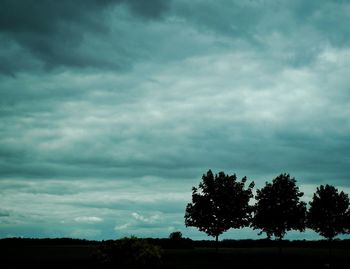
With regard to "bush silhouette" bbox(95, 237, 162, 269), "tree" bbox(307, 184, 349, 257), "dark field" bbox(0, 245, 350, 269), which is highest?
"tree" bbox(307, 184, 349, 257)

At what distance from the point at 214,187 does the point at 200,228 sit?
7.35 metres

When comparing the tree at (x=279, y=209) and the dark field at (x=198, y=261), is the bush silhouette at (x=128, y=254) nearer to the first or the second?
the dark field at (x=198, y=261)

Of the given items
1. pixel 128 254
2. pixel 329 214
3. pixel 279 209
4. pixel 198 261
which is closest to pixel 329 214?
pixel 329 214

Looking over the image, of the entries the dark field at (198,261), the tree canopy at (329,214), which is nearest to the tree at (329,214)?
the tree canopy at (329,214)

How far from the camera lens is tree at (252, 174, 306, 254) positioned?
247ft

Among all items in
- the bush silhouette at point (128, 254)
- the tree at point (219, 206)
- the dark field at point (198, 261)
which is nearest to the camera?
the bush silhouette at point (128, 254)

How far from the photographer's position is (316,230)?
7969 cm

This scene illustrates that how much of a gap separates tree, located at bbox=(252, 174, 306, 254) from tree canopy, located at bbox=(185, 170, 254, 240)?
2.28 m

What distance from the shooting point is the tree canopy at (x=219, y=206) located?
75125 mm

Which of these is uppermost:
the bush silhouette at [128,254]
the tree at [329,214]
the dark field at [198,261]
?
the tree at [329,214]

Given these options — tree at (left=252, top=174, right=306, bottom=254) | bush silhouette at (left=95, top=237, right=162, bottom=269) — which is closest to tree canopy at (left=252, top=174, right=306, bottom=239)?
tree at (left=252, top=174, right=306, bottom=254)

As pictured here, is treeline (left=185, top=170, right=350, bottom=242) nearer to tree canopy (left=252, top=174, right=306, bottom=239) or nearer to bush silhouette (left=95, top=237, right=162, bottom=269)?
tree canopy (left=252, top=174, right=306, bottom=239)

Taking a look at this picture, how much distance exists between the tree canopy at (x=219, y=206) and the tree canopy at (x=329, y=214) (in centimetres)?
1175

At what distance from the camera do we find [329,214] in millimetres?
79188
